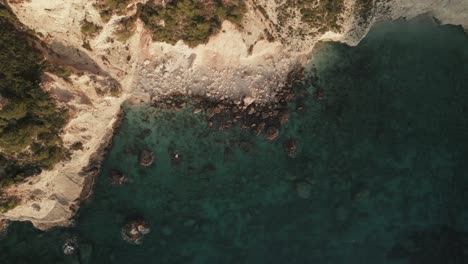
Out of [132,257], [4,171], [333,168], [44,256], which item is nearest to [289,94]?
Answer: [333,168]

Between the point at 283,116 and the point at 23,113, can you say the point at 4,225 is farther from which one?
the point at 283,116

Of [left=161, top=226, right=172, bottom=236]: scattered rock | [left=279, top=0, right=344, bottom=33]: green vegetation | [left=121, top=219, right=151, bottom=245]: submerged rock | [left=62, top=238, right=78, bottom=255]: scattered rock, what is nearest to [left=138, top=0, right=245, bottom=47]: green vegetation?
[left=279, top=0, right=344, bottom=33]: green vegetation

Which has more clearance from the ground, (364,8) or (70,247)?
(364,8)

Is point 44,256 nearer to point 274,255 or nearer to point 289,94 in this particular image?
point 274,255

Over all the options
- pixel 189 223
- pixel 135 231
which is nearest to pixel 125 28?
pixel 135 231

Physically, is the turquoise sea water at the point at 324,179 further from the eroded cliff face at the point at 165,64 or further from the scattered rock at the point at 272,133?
the eroded cliff face at the point at 165,64
